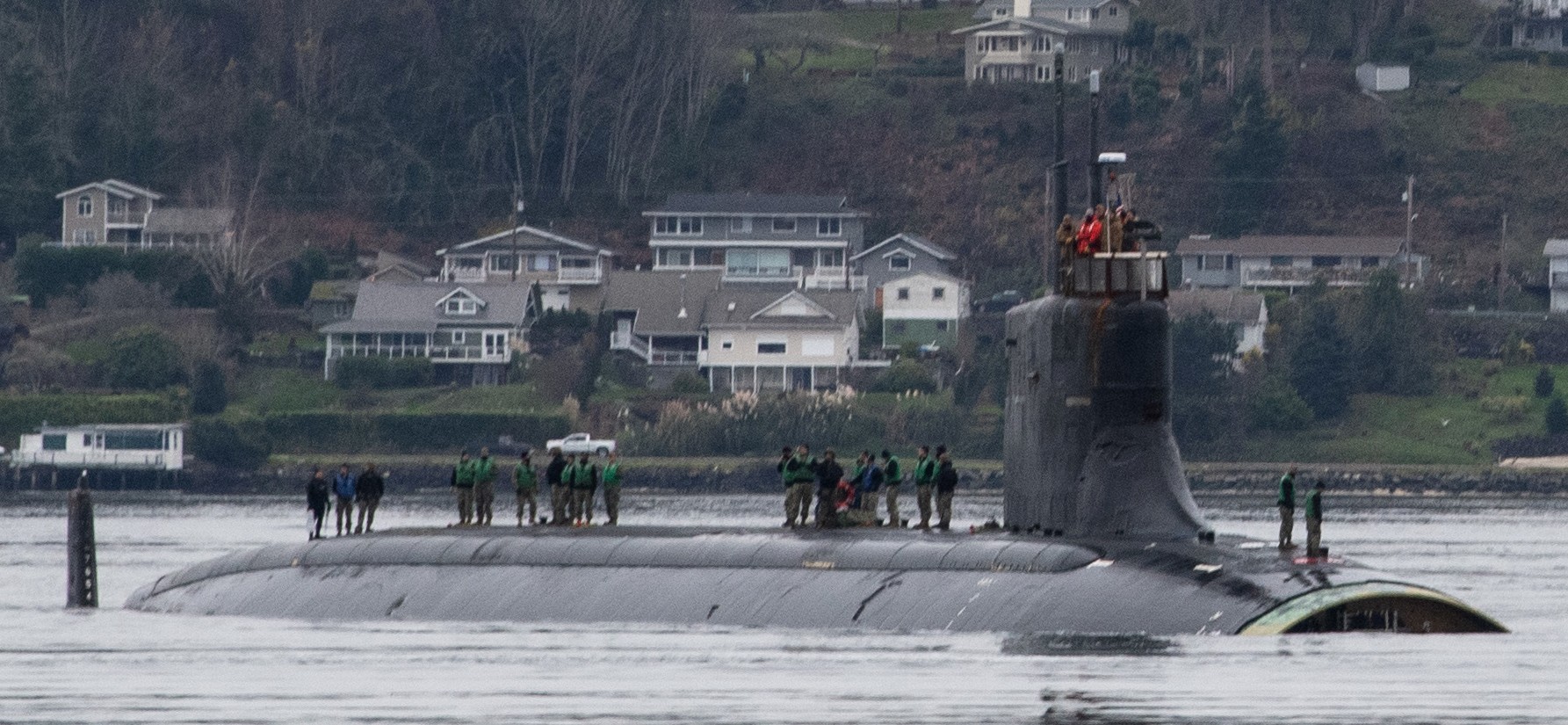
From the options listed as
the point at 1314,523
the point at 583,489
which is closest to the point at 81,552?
the point at 583,489

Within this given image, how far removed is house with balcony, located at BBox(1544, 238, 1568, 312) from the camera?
124500 mm

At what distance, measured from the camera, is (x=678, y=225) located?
136m

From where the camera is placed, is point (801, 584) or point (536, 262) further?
point (536, 262)

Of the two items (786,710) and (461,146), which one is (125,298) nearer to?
(461,146)

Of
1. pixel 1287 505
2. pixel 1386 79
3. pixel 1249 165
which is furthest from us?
pixel 1386 79

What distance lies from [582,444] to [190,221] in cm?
3584

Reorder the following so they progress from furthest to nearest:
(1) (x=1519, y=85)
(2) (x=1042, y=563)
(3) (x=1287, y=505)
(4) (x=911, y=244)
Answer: (1) (x=1519, y=85) < (4) (x=911, y=244) < (3) (x=1287, y=505) < (2) (x=1042, y=563)

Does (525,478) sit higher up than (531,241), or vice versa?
(531,241)

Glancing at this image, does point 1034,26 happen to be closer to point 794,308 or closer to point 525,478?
point 794,308

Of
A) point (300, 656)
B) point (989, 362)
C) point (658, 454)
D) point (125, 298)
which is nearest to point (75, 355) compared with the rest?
point (125, 298)

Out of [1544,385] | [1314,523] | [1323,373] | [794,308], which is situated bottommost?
[1314,523]

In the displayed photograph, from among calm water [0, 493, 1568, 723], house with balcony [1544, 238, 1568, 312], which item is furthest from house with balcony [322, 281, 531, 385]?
calm water [0, 493, 1568, 723]

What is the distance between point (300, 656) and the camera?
3203cm

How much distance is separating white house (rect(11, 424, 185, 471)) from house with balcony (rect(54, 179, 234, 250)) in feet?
105
